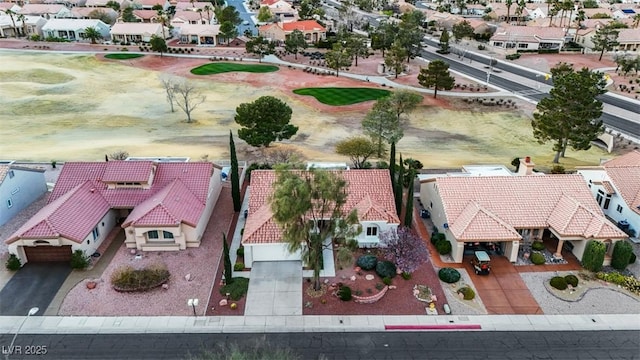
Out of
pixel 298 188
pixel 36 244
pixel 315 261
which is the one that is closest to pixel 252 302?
pixel 315 261

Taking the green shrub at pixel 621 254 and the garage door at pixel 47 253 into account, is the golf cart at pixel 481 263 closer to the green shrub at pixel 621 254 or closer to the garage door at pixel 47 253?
the green shrub at pixel 621 254

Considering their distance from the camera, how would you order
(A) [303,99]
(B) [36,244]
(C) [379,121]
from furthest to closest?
(A) [303,99] < (C) [379,121] < (B) [36,244]

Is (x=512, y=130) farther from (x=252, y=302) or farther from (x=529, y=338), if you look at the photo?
(x=252, y=302)

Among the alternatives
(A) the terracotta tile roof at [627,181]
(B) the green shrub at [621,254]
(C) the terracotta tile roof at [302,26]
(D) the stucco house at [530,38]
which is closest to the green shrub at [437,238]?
(B) the green shrub at [621,254]

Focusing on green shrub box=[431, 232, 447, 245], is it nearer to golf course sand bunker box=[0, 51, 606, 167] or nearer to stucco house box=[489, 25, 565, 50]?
golf course sand bunker box=[0, 51, 606, 167]

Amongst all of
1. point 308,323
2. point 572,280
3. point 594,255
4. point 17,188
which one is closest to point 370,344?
point 308,323

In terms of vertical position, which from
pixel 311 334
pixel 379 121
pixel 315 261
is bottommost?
pixel 311 334

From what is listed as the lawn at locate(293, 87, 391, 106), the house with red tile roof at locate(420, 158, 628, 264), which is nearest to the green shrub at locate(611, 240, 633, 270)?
the house with red tile roof at locate(420, 158, 628, 264)
